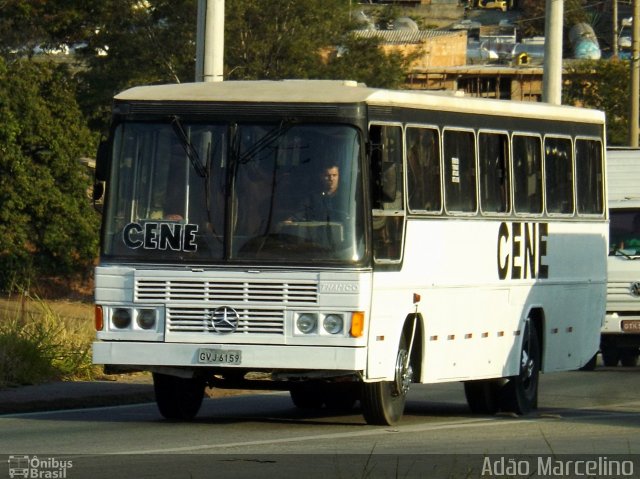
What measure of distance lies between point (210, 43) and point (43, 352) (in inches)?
180

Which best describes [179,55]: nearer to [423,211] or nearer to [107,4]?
[107,4]

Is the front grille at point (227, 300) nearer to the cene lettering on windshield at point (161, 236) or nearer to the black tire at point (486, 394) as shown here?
the cene lettering on windshield at point (161, 236)

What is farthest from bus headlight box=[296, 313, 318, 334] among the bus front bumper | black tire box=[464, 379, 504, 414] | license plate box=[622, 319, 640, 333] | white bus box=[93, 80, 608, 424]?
license plate box=[622, 319, 640, 333]

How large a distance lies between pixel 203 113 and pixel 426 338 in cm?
289

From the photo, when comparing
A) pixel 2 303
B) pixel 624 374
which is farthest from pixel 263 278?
pixel 2 303

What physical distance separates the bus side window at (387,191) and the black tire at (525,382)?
3.05 meters

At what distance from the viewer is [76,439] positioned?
12398mm

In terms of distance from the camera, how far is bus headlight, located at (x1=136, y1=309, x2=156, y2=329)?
42.8 ft

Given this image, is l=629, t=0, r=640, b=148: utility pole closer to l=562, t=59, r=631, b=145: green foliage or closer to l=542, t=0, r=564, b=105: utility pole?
l=542, t=0, r=564, b=105: utility pole

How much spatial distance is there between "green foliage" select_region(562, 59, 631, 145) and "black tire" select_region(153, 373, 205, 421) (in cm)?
4089

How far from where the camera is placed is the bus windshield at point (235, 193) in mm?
12945

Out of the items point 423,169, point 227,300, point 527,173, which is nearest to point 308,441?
point 227,300

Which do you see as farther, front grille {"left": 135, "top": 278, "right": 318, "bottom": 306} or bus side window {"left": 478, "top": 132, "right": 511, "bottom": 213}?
bus side window {"left": 478, "top": 132, "right": 511, "bottom": 213}

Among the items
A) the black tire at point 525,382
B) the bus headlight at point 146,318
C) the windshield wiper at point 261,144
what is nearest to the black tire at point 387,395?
the bus headlight at point 146,318
